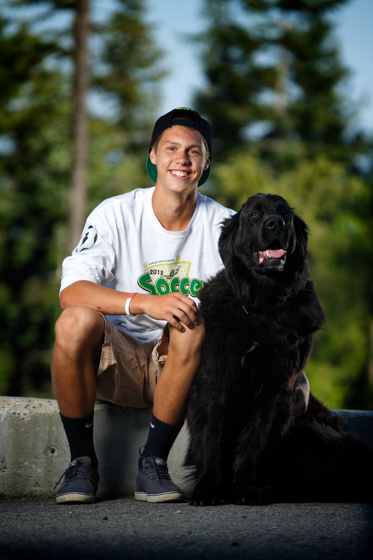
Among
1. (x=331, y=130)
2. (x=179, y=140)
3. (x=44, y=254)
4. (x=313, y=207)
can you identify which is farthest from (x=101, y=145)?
(x=179, y=140)

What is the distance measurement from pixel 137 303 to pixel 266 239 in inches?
26.3

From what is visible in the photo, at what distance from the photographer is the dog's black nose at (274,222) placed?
9.46ft

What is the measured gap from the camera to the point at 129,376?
9.70 ft

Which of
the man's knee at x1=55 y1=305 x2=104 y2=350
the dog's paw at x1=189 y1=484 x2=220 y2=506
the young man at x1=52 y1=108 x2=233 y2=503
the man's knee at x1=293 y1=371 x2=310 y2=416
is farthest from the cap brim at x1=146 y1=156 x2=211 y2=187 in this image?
the dog's paw at x1=189 y1=484 x2=220 y2=506

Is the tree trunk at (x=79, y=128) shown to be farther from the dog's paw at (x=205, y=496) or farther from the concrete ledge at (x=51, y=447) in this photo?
the dog's paw at (x=205, y=496)

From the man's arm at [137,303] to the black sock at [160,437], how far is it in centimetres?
47

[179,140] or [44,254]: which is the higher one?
[44,254]

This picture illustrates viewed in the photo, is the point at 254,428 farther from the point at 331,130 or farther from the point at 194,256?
the point at 331,130

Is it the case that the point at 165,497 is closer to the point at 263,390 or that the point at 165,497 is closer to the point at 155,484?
the point at 155,484

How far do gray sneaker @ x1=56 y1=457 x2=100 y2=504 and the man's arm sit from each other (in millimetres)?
666

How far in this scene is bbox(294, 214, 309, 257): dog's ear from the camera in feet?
9.96

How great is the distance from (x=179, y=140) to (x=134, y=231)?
52 cm

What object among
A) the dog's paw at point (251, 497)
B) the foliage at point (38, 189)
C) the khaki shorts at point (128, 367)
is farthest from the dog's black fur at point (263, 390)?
the foliage at point (38, 189)

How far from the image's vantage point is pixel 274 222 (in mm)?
2881
